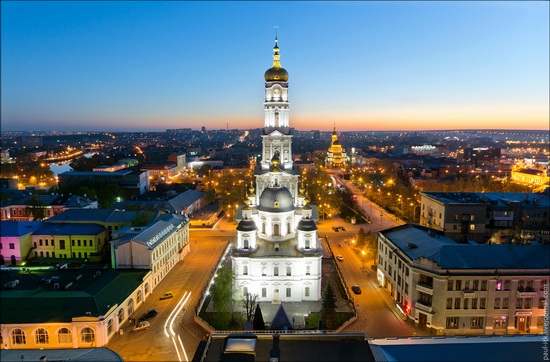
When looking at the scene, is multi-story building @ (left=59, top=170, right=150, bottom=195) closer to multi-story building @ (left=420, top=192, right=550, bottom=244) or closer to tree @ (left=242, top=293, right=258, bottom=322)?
tree @ (left=242, top=293, right=258, bottom=322)

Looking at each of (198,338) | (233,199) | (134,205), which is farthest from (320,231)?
(198,338)

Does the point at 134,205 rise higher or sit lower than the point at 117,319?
higher

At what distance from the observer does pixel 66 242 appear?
4191 centimetres

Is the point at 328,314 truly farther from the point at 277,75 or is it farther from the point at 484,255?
the point at 277,75

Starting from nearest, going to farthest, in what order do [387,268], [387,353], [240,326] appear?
1. [387,353]
2. [240,326]
3. [387,268]

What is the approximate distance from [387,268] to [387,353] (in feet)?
63.2

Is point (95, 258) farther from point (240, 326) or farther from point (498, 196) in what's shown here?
point (498, 196)

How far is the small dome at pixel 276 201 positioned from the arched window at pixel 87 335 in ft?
56.9

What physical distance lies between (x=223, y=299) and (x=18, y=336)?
13.3 meters

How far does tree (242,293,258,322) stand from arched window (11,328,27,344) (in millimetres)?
14630

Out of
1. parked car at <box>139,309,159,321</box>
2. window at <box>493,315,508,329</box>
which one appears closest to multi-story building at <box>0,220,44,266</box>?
parked car at <box>139,309,159,321</box>

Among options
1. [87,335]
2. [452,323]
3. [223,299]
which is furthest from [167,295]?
[452,323]

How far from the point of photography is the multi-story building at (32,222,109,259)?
4141cm

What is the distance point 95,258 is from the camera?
40.8 meters
